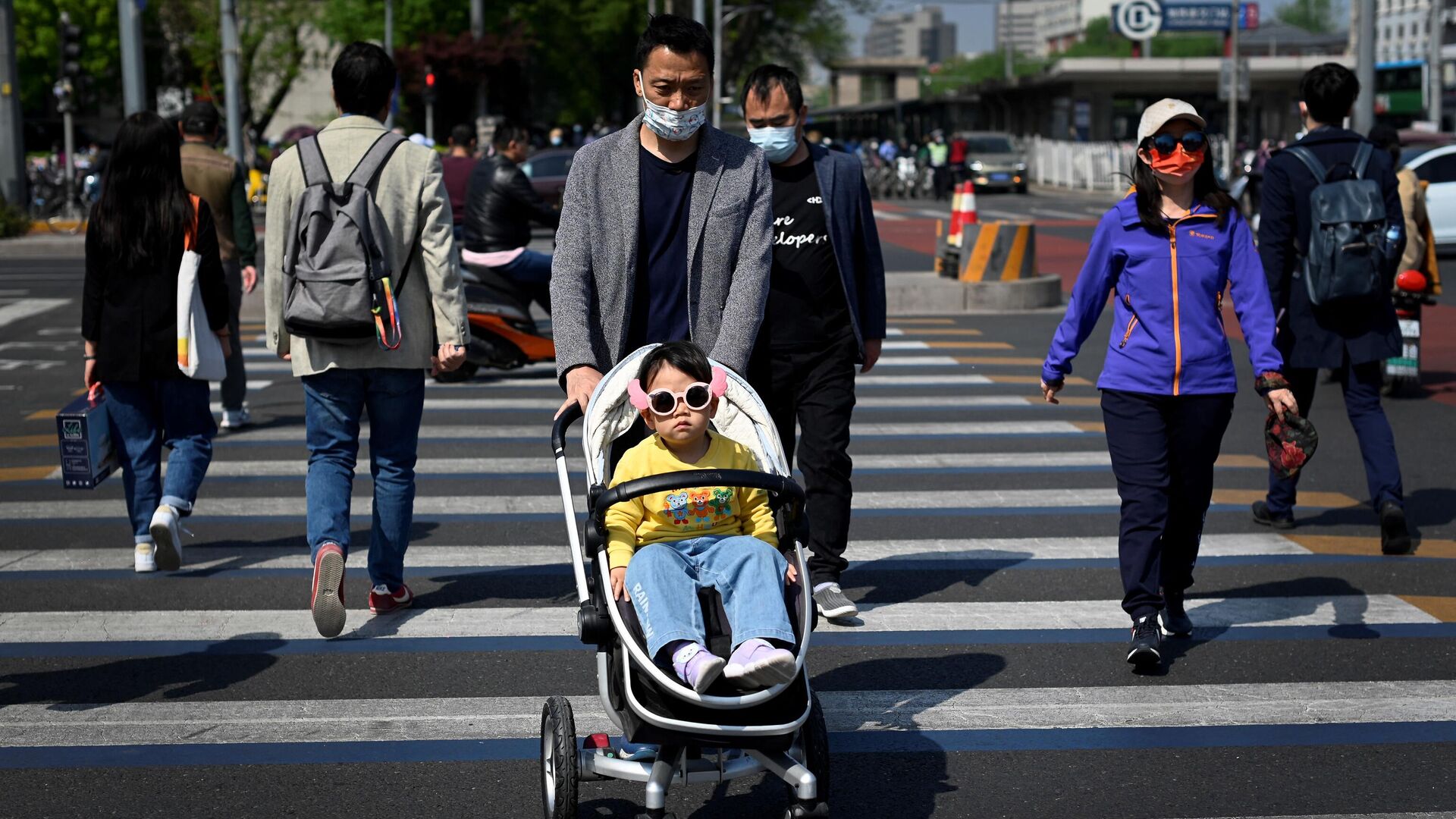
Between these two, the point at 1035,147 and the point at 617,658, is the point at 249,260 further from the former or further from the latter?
the point at 1035,147

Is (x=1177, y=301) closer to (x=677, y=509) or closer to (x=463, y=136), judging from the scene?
(x=677, y=509)

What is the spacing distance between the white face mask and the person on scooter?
25.5ft

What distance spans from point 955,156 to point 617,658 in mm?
40863

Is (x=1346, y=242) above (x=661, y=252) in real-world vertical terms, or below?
below

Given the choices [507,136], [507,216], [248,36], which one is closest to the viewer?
[507,216]

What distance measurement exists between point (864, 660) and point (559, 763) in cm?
192

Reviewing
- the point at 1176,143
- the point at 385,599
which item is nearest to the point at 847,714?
the point at 385,599

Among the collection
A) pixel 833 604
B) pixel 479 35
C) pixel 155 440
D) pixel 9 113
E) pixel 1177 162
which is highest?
pixel 479 35

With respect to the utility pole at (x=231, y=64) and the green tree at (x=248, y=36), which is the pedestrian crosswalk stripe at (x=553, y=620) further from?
the green tree at (x=248, y=36)

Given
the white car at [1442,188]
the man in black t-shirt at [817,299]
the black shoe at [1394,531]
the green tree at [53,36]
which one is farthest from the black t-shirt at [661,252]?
the green tree at [53,36]

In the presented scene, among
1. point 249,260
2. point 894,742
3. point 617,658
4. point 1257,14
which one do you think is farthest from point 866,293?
point 1257,14

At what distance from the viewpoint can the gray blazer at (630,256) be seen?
4773 millimetres

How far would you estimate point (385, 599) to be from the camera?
631cm

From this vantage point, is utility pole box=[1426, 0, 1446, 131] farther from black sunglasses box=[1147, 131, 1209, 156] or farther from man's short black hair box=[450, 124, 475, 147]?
black sunglasses box=[1147, 131, 1209, 156]
